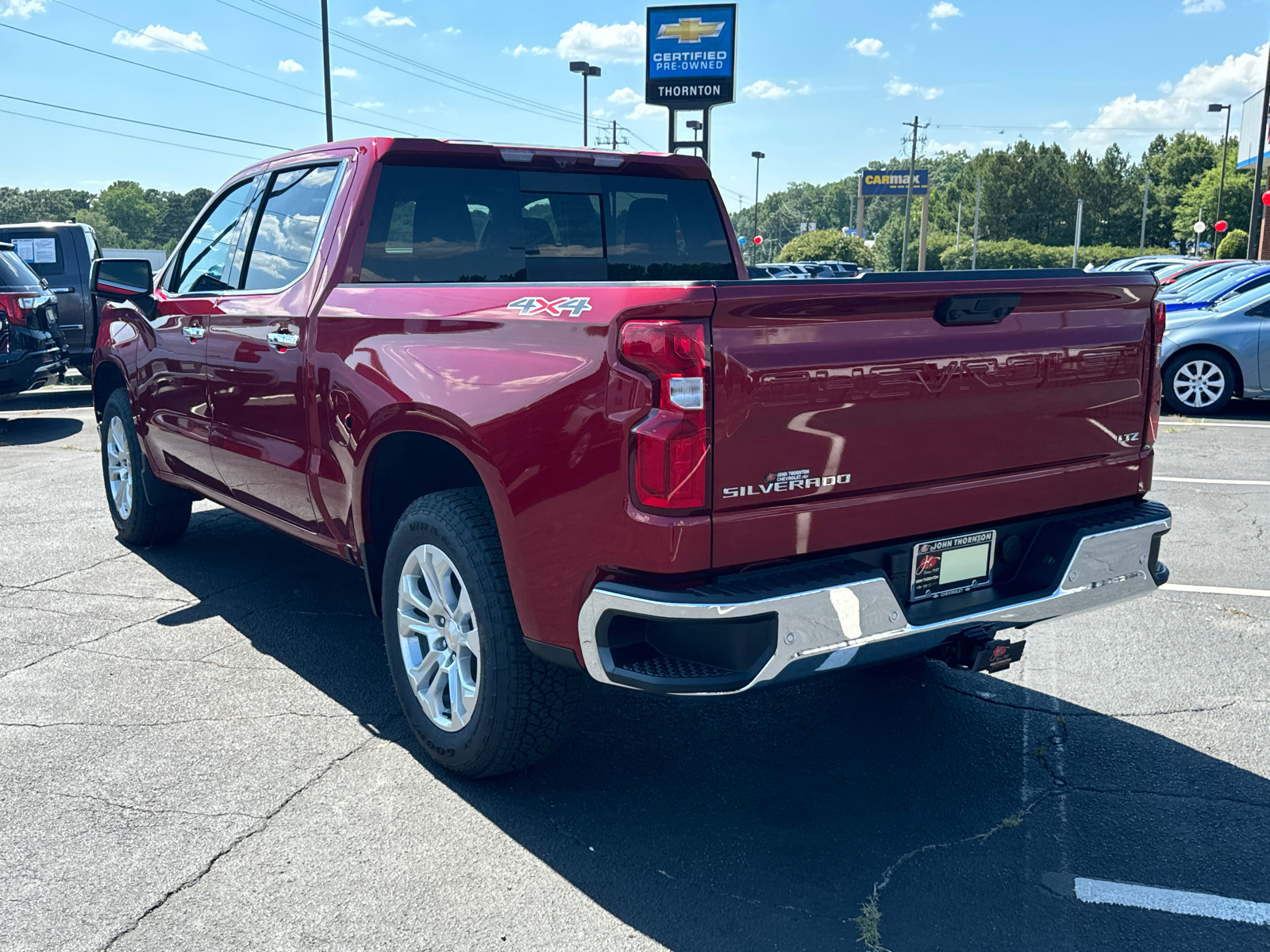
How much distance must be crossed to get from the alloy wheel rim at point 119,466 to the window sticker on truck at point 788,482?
4654mm

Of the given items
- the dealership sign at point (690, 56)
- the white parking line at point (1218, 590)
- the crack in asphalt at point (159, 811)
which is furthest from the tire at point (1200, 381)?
the dealership sign at point (690, 56)

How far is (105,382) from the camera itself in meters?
6.60

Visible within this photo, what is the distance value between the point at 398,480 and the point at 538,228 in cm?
128

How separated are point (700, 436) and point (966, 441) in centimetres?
92

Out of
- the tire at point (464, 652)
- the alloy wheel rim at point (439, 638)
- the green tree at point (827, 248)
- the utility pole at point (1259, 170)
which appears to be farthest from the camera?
the green tree at point (827, 248)

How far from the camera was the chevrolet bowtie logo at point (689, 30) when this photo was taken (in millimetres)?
30438

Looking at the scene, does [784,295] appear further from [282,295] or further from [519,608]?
[282,295]

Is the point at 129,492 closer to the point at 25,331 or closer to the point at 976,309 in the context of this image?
the point at 976,309

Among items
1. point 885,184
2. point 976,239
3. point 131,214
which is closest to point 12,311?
point 976,239

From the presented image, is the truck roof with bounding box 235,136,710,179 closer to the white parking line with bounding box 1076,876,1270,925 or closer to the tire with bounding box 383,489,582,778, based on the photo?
the tire with bounding box 383,489,582,778

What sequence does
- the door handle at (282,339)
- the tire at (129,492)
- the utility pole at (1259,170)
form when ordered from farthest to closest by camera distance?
1. the utility pole at (1259,170)
2. the tire at (129,492)
3. the door handle at (282,339)

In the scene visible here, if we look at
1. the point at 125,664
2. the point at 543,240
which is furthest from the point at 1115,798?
the point at 125,664

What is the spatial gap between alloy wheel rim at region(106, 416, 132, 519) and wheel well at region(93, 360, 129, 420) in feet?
0.69

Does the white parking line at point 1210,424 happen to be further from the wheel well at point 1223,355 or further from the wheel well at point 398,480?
the wheel well at point 398,480
